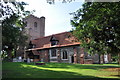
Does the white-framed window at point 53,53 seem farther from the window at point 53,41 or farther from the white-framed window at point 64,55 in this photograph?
the white-framed window at point 64,55

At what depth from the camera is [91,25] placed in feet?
46.1

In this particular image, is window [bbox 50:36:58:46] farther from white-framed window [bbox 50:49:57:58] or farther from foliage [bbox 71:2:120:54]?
foliage [bbox 71:2:120:54]

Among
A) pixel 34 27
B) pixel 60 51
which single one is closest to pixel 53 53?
pixel 60 51

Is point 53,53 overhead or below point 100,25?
below

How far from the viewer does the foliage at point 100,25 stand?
12.8 metres

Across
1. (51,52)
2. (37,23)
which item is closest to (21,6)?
(51,52)

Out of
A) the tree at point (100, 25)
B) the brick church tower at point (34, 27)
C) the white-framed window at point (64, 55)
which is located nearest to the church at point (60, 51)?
the white-framed window at point (64, 55)

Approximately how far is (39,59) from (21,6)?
3727cm

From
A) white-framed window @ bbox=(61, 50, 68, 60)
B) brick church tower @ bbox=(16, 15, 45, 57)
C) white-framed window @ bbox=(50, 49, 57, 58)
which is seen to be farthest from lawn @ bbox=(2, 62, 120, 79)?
brick church tower @ bbox=(16, 15, 45, 57)

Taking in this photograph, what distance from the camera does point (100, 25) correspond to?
46.6ft

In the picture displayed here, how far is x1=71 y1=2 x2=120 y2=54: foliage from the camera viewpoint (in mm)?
12820

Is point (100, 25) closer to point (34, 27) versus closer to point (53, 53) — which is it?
point (53, 53)

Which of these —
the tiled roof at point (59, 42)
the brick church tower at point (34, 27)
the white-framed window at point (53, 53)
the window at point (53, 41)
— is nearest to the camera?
the tiled roof at point (59, 42)

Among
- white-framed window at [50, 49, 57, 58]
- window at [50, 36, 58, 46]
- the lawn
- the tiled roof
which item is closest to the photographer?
the lawn
